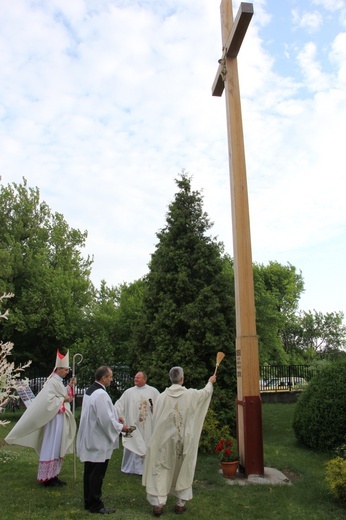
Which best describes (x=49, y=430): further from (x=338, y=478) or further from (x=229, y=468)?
(x=338, y=478)

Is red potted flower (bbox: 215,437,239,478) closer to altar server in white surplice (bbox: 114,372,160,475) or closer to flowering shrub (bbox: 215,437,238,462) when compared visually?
flowering shrub (bbox: 215,437,238,462)

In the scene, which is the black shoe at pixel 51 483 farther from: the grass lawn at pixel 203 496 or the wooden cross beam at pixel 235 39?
the wooden cross beam at pixel 235 39

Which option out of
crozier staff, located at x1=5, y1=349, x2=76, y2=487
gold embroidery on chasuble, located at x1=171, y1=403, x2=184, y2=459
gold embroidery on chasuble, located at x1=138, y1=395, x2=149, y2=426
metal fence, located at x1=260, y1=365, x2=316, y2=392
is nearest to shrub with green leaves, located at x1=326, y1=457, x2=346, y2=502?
gold embroidery on chasuble, located at x1=171, y1=403, x2=184, y2=459

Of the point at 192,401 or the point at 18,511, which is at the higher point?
the point at 192,401

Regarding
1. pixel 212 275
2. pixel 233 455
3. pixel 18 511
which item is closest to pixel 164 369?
pixel 212 275

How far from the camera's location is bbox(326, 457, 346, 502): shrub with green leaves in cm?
607

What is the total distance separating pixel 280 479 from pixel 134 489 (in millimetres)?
2329

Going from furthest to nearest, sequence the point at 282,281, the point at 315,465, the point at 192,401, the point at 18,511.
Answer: the point at 282,281 → the point at 315,465 → the point at 192,401 → the point at 18,511

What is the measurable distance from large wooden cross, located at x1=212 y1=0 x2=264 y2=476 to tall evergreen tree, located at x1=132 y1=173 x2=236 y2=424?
123 inches

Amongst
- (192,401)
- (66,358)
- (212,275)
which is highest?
(212,275)

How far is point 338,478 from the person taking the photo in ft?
20.1

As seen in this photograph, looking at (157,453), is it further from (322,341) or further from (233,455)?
(322,341)

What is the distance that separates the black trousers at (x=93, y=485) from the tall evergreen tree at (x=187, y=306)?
4.98m

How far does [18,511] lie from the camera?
6.02 meters
